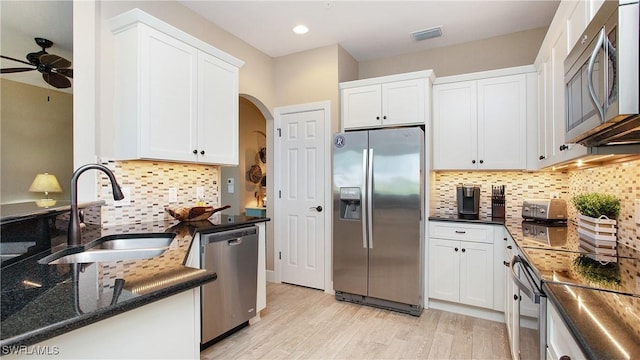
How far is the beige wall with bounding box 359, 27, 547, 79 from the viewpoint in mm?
3199

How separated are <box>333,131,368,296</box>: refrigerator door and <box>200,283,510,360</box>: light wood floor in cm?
29

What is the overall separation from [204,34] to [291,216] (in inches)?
83.9

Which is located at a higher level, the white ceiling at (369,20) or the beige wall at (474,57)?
the white ceiling at (369,20)

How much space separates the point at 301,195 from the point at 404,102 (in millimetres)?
1545

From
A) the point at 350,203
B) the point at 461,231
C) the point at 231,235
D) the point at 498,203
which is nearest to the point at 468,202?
the point at 498,203

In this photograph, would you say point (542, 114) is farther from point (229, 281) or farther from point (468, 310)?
point (229, 281)

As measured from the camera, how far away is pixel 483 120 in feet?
9.99

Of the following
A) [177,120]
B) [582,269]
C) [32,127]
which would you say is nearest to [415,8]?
[177,120]

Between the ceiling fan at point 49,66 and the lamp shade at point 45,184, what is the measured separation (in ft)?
3.21

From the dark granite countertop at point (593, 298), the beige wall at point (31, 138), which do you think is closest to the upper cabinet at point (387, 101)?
the dark granite countertop at point (593, 298)

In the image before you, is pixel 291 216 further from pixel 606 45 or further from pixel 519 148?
pixel 606 45

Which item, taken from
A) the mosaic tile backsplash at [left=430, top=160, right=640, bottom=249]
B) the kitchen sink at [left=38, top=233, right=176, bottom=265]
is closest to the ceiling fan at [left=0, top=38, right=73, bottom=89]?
the kitchen sink at [left=38, top=233, right=176, bottom=265]

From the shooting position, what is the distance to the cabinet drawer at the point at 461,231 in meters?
2.80

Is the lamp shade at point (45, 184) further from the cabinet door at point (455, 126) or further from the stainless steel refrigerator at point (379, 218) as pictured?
the cabinet door at point (455, 126)
